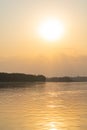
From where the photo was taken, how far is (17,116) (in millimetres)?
28531

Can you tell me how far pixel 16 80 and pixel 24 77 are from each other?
13.0m

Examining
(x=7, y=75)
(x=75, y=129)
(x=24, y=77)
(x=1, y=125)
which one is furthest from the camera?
(x=24, y=77)

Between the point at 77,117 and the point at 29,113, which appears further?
the point at 29,113

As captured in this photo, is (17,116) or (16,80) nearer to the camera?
(17,116)

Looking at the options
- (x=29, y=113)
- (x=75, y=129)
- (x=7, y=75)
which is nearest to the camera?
(x=75, y=129)

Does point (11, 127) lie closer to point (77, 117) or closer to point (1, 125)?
point (1, 125)

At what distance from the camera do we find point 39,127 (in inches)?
909

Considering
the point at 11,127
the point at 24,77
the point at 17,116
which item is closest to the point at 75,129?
the point at 11,127

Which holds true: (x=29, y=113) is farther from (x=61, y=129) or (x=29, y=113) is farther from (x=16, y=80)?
(x=16, y=80)

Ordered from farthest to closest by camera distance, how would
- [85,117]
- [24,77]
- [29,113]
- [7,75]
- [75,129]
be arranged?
[24,77]
[7,75]
[29,113]
[85,117]
[75,129]

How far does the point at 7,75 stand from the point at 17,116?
120600 millimetres

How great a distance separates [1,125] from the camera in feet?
78.5

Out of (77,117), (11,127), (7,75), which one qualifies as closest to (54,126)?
(11,127)

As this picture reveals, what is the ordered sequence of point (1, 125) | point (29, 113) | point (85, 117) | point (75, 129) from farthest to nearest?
point (29, 113) < point (85, 117) < point (1, 125) < point (75, 129)
